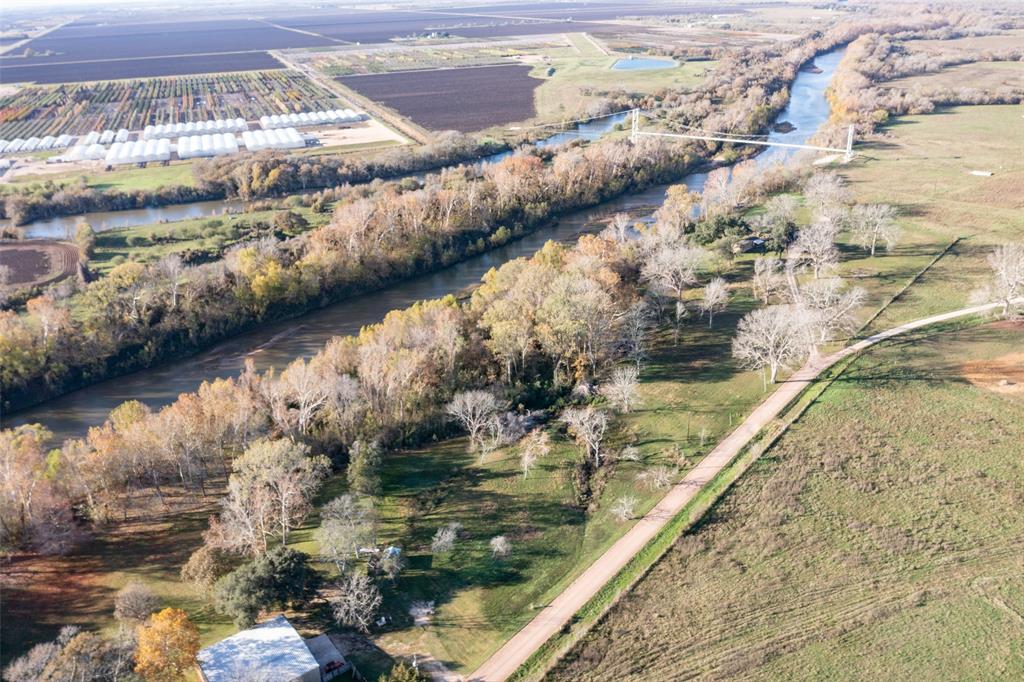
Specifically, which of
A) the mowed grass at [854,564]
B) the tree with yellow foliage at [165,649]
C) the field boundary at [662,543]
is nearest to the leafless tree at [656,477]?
the field boundary at [662,543]

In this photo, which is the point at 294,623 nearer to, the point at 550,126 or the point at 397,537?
the point at 397,537

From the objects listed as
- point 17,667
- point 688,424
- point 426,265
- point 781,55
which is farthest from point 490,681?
point 781,55

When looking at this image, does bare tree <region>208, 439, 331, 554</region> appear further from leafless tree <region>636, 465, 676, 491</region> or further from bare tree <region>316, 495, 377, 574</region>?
leafless tree <region>636, 465, 676, 491</region>

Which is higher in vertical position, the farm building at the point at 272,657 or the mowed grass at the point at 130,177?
the mowed grass at the point at 130,177

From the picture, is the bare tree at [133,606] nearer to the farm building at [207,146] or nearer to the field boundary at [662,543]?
the field boundary at [662,543]

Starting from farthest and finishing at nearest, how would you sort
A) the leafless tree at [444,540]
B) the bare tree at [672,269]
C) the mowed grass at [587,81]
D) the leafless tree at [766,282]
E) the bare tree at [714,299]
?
1. the mowed grass at [587,81]
2. the leafless tree at [766,282]
3. the bare tree at [672,269]
4. the bare tree at [714,299]
5. the leafless tree at [444,540]

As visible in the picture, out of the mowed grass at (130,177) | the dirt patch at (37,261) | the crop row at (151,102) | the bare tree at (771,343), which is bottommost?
the bare tree at (771,343)

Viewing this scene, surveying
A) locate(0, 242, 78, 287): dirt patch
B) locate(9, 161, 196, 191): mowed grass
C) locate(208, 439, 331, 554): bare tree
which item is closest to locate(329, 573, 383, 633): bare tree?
locate(208, 439, 331, 554): bare tree

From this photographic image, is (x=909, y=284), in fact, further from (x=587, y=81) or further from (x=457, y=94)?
(x=587, y=81)
